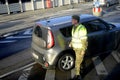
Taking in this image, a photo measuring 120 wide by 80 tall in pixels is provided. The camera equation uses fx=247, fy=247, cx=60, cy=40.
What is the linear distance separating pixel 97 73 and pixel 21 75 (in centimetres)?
269

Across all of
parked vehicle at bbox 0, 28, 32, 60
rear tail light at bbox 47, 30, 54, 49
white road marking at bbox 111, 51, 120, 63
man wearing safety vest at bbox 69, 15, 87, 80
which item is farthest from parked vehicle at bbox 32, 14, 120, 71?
parked vehicle at bbox 0, 28, 32, 60

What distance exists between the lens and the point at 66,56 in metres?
8.71

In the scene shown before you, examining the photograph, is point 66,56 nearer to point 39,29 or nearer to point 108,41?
point 39,29

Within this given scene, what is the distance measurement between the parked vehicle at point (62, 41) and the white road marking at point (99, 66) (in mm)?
321

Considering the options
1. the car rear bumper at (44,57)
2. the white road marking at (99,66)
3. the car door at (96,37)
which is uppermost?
the car door at (96,37)

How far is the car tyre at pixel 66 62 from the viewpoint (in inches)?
340

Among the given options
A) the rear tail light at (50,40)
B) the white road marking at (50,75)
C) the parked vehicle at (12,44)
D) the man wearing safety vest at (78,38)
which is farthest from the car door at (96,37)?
the parked vehicle at (12,44)

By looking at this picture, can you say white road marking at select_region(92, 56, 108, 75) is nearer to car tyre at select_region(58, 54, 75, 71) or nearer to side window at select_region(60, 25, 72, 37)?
car tyre at select_region(58, 54, 75, 71)

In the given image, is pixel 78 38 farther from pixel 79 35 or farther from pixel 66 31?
pixel 66 31

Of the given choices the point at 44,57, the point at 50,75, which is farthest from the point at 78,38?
the point at 50,75

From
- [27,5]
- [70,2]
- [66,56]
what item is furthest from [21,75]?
[70,2]

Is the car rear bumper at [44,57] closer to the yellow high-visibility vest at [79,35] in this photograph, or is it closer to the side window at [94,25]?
the yellow high-visibility vest at [79,35]

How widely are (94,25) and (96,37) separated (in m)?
0.49

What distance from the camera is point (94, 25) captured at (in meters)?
9.45
